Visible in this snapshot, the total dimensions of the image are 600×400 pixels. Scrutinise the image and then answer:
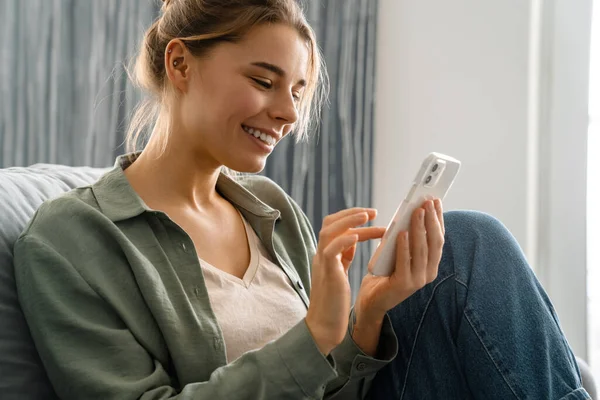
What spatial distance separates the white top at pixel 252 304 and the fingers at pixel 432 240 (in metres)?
0.26

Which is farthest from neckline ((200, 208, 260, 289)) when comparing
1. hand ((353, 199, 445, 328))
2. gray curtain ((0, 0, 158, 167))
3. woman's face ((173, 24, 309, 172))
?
gray curtain ((0, 0, 158, 167))

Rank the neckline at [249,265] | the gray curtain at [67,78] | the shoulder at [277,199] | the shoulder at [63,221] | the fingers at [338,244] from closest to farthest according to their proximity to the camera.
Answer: the fingers at [338,244], the shoulder at [63,221], the neckline at [249,265], the shoulder at [277,199], the gray curtain at [67,78]

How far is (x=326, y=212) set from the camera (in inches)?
98.3

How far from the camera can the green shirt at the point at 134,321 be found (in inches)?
36.3

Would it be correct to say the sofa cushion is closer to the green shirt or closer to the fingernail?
the green shirt

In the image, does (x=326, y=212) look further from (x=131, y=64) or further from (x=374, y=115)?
(x=131, y=64)

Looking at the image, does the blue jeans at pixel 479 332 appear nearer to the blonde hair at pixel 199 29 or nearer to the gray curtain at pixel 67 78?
the blonde hair at pixel 199 29

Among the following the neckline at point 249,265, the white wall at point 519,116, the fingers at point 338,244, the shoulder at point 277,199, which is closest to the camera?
the fingers at point 338,244

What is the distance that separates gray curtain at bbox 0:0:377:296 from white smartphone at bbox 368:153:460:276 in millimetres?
1225

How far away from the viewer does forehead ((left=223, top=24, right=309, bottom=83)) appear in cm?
117

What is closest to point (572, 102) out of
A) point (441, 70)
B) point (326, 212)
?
point (441, 70)

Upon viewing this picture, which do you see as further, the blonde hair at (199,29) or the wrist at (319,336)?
the blonde hair at (199,29)

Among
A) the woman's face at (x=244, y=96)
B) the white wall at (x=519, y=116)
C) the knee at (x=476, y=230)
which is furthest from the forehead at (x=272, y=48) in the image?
the white wall at (x=519, y=116)

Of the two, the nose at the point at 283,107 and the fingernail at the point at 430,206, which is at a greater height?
the nose at the point at 283,107
